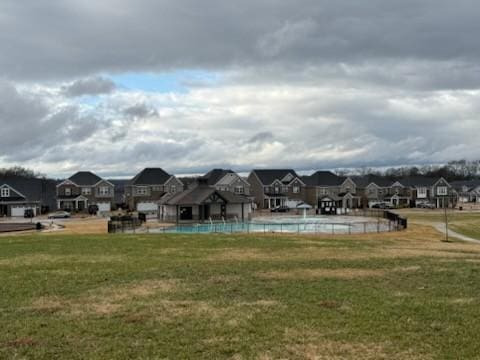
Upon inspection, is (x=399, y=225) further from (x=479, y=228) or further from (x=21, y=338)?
(x=21, y=338)

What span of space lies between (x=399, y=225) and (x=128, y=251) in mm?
37312

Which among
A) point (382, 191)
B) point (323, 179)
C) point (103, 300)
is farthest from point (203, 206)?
point (382, 191)

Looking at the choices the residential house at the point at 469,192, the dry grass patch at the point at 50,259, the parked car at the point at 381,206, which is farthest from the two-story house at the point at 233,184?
the residential house at the point at 469,192

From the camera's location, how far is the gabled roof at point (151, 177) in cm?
9312

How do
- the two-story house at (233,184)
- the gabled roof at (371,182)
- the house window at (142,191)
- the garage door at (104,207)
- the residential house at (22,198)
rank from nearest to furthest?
the residential house at (22,198)
the garage door at (104,207)
the house window at (142,191)
the two-story house at (233,184)
the gabled roof at (371,182)

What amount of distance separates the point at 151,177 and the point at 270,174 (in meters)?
24.6

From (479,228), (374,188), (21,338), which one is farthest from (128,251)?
(374,188)

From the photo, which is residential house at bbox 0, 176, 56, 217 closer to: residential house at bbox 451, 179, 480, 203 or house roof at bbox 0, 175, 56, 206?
house roof at bbox 0, 175, 56, 206

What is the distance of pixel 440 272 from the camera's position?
656 inches

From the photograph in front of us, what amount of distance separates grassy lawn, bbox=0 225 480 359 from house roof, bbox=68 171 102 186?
7490cm

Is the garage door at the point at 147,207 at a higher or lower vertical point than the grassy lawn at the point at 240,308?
higher

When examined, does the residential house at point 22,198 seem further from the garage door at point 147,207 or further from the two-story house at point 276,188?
the two-story house at point 276,188

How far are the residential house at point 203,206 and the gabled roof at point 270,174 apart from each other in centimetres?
3171

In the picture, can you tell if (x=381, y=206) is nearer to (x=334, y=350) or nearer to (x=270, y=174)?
(x=270, y=174)
